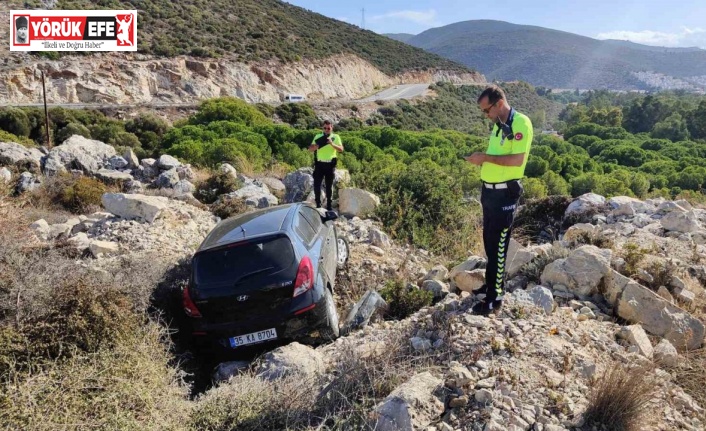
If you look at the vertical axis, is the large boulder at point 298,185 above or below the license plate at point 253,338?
above

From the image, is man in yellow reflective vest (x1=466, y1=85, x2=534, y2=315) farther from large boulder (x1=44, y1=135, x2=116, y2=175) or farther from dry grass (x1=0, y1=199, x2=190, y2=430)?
large boulder (x1=44, y1=135, x2=116, y2=175)

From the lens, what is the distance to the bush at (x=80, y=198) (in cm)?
885

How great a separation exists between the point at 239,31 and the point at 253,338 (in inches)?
1803

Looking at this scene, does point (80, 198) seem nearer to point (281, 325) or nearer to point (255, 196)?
point (255, 196)

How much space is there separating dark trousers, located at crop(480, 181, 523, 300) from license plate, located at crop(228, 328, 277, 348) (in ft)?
6.65

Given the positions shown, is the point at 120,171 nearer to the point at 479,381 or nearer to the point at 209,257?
the point at 209,257

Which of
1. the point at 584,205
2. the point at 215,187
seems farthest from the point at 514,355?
the point at 215,187

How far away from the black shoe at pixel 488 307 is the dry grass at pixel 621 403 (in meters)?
1.18

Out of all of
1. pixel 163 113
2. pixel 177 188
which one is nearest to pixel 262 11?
pixel 163 113

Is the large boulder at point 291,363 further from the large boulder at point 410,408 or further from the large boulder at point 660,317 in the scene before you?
the large boulder at point 660,317

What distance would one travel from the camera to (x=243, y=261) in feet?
14.5

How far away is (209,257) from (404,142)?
58.0ft

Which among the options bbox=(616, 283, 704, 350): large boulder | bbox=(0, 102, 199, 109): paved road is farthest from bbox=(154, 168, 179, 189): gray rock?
bbox=(0, 102, 199, 109): paved road
